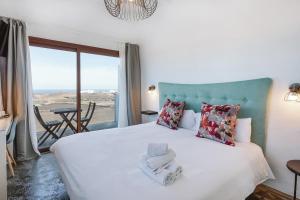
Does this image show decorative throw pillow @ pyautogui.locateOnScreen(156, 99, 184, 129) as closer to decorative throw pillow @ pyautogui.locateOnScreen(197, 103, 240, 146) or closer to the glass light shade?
decorative throw pillow @ pyautogui.locateOnScreen(197, 103, 240, 146)

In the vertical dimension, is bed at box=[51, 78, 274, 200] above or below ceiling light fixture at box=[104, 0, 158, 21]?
below

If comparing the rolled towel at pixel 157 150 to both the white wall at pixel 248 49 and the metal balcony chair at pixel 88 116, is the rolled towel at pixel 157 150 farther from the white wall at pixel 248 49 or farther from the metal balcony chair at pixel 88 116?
the metal balcony chair at pixel 88 116

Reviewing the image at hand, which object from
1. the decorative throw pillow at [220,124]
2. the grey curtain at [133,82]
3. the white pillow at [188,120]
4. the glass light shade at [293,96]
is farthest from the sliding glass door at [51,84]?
the glass light shade at [293,96]

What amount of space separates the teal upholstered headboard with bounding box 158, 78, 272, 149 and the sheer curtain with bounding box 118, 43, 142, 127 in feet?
5.07

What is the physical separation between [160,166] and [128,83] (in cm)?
299

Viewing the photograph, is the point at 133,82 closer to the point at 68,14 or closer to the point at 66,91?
the point at 66,91

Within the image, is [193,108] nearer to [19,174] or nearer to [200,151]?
[200,151]

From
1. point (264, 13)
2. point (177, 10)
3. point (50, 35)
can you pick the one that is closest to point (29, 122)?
point (50, 35)

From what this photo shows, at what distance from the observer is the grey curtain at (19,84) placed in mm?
2822

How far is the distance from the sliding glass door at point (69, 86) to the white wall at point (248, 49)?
161cm

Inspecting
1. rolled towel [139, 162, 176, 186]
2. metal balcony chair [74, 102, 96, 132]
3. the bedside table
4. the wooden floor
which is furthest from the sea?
the bedside table

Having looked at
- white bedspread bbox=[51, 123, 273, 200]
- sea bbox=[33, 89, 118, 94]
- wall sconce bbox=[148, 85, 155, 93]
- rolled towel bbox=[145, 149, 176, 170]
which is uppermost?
wall sconce bbox=[148, 85, 155, 93]

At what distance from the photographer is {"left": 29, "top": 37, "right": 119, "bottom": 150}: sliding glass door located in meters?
3.43

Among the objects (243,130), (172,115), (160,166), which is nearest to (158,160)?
(160,166)
